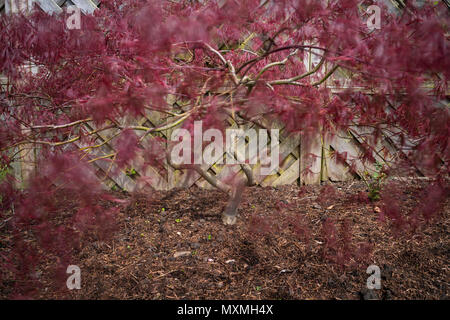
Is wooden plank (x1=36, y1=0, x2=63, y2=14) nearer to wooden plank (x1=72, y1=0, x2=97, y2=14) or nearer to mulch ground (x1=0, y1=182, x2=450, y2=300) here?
wooden plank (x1=72, y1=0, x2=97, y2=14)

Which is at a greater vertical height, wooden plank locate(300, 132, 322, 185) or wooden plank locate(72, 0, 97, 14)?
wooden plank locate(72, 0, 97, 14)

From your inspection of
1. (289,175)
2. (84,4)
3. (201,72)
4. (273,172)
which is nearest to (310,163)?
(289,175)

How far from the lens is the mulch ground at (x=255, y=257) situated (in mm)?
1336

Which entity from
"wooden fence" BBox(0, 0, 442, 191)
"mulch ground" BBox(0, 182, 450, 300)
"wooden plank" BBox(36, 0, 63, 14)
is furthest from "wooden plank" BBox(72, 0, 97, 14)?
"mulch ground" BBox(0, 182, 450, 300)

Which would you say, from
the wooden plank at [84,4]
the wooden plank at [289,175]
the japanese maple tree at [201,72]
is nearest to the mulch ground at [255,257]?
the japanese maple tree at [201,72]

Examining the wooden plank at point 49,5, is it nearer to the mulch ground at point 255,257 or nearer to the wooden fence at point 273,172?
the wooden fence at point 273,172

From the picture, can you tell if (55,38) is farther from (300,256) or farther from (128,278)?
(300,256)

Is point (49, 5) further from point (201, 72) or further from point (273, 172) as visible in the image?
point (273, 172)

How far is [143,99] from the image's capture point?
0.96m

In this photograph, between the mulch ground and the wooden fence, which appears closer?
the mulch ground

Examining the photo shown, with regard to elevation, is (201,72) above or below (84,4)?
below

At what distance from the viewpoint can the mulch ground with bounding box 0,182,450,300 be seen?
4.38 feet

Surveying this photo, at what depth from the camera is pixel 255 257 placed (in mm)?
1572

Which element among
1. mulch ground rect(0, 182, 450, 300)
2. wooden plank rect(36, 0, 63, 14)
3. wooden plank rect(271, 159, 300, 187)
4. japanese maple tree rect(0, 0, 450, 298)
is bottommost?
mulch ground rect(0, 182, 450, 300)
